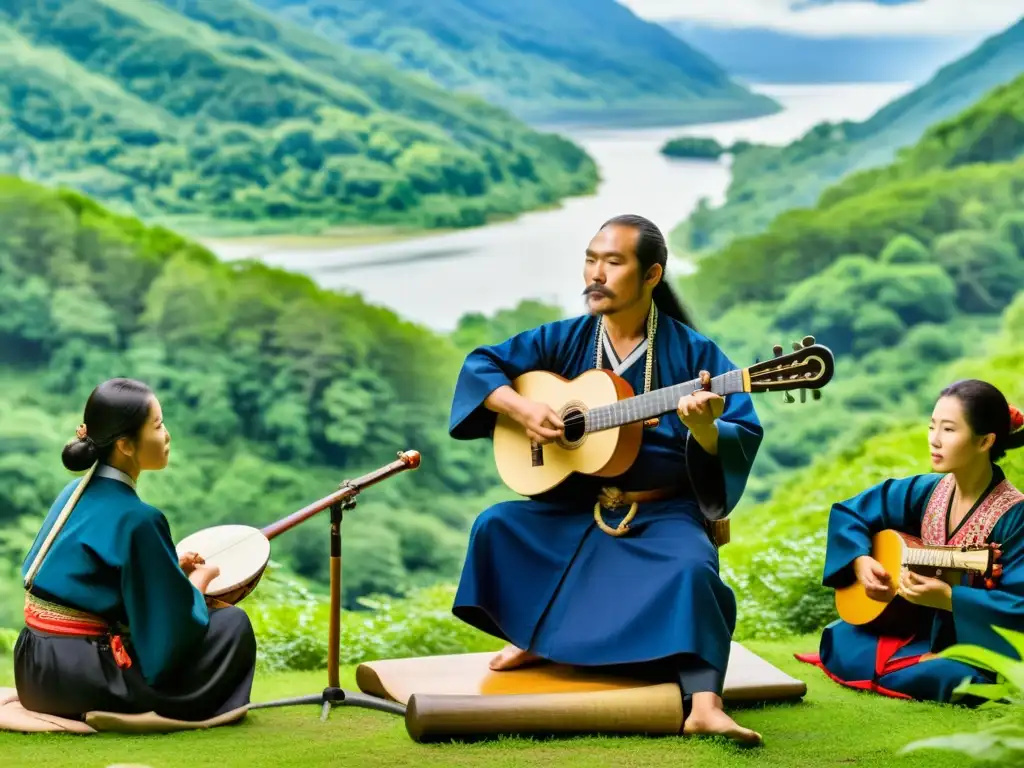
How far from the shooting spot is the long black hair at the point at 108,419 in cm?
390

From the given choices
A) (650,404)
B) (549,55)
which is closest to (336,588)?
(650,404)

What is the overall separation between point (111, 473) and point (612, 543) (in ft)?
4.86

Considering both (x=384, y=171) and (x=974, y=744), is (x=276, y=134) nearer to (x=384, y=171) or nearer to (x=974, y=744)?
(x=384, y=171)

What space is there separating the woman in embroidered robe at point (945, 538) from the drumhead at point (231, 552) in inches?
72.3

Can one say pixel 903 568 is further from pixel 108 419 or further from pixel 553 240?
pixel 553 240

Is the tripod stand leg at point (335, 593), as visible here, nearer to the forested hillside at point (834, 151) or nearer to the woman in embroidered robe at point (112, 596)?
the woman in embroidered robe at point (112, 596)

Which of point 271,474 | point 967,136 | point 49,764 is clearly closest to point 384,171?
point 271,474

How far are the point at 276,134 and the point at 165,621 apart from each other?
780 centimetres

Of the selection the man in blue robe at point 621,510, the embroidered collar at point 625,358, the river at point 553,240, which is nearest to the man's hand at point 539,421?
→ the man in blue robe at point 621,510

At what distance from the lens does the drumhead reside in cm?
421

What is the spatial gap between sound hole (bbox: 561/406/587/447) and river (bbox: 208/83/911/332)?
19.6 feet

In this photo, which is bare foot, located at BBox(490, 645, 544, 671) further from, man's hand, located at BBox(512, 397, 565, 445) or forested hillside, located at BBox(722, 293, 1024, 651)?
forested hillside, located at BBox(722, 293, 1024, 651)

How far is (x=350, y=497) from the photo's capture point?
4.34 meters

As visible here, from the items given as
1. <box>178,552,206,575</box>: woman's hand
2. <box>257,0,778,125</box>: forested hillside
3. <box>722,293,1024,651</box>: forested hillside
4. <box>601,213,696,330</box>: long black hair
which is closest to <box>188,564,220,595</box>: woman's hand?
<box>178,552,206,575</box>: woman's hand
